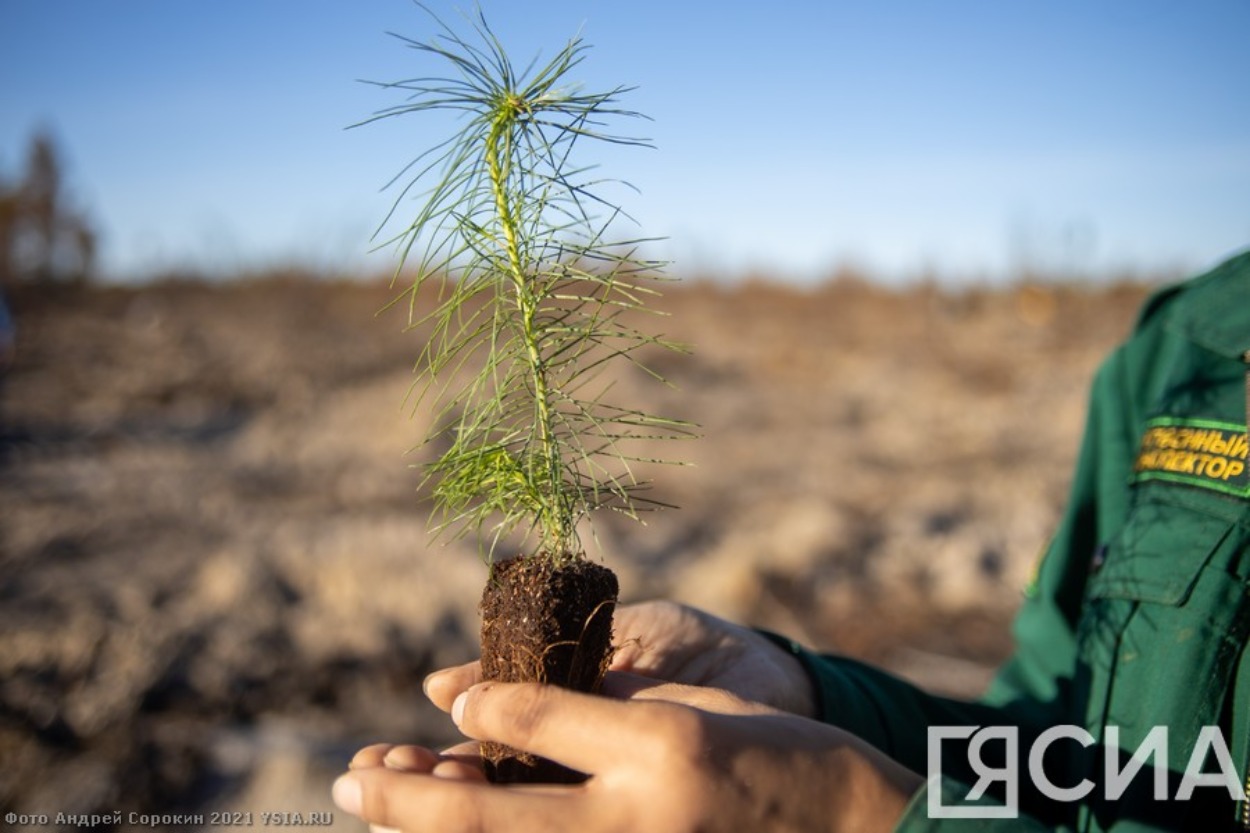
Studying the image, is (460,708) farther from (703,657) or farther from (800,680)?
(800,680)

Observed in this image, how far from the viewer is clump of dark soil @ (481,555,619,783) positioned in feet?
4.03

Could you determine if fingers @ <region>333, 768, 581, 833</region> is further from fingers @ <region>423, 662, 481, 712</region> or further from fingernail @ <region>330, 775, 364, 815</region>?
fingers @ <region>423, 662, 481, 712</region>

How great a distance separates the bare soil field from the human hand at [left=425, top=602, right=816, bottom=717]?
72 centimetres

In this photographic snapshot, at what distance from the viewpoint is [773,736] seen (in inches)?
40.3

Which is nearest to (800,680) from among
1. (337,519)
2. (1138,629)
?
(1138,629)

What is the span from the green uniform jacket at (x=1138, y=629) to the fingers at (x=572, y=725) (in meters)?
0.35

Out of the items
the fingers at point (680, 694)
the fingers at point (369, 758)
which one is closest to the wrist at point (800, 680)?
the fingers at point (680, 694)

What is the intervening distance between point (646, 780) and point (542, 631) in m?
0.30

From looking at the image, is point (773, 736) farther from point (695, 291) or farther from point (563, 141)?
point (695, 291)

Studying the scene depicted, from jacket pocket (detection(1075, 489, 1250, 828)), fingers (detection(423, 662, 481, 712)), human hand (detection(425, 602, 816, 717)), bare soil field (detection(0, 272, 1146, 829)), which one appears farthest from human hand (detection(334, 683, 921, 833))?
bare soil field (detection(0, 272, 1146, 829))

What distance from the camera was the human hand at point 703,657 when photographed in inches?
59.6

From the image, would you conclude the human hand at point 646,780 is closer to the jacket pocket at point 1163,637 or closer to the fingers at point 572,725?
the fingers at point 572,725

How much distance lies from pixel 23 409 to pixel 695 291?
10170 millimetres

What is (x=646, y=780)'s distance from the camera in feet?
3.18
